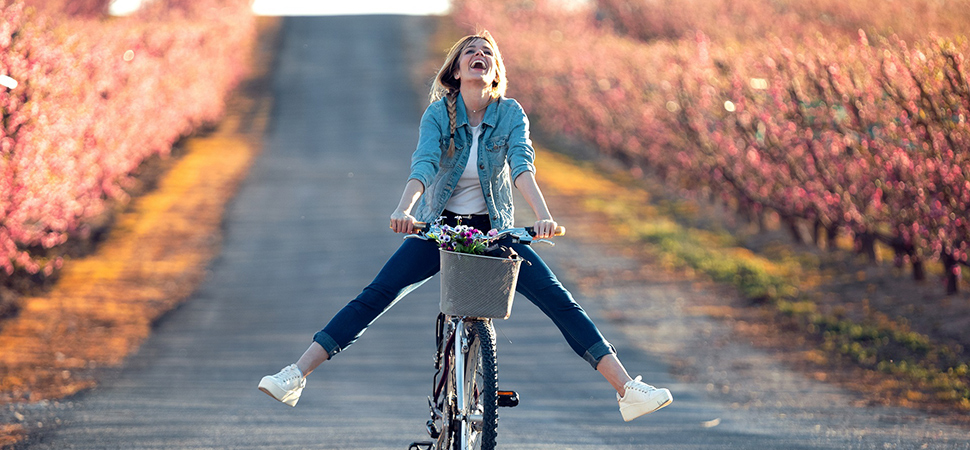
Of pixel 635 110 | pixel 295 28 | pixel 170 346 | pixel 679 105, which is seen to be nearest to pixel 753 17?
pixel 635 110

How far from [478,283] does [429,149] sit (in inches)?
28.9

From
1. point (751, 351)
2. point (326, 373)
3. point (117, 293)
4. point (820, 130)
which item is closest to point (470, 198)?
point (326, 373)

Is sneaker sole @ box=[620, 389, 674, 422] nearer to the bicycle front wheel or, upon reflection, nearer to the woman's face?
the bicycle front wheel

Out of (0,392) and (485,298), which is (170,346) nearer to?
(0,392)

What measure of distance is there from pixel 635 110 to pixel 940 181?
33.0ft

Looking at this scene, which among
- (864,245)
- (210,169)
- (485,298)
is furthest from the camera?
(210,169)

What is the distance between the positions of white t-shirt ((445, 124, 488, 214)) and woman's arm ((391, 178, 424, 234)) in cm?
23

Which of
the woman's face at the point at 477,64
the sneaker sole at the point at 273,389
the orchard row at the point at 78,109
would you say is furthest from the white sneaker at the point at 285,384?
the orchard row at the point at 78,109

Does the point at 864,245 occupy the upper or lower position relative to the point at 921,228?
lower

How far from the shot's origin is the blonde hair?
461 cm

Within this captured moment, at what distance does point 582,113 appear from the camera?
23.9 metres

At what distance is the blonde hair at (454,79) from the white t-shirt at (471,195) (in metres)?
0.11

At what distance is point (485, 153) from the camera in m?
4.57

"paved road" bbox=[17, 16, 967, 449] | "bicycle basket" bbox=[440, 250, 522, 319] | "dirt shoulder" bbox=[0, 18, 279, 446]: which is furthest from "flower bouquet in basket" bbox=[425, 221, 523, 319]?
"dirt shoulder" bbox=[0, 18, 279, 446]
